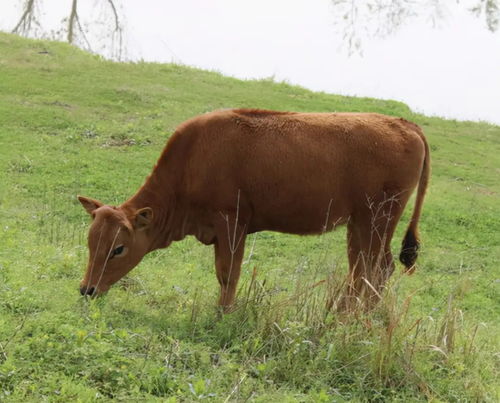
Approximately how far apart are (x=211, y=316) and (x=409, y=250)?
2507mm

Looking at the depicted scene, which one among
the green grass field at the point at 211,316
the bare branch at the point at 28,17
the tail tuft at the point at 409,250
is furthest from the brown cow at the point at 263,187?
the bare branch at the point at 28,17

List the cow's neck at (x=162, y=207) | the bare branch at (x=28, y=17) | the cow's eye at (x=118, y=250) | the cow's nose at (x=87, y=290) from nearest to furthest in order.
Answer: the cow's nose at (x=87, y=290) → the cow's eye at (x=118, y=250) → the cow's neck at (x=162, y=207) → the bare branch at (x=28, y=17)

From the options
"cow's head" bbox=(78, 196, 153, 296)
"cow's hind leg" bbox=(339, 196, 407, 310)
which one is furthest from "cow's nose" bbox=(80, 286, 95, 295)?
"cow's hind leg" bbox=(339, 196, 407, 310)

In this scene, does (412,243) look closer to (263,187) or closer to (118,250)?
(263,187)

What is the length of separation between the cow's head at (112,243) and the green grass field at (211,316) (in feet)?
0.64

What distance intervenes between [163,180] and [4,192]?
5659 mm

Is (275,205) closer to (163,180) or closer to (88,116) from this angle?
(163,180)

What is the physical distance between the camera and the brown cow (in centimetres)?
689

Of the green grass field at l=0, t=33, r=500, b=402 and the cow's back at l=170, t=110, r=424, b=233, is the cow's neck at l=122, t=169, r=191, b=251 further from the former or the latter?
the green grass field at l=0, t=33, r=500, b=402

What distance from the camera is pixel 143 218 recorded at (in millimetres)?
6781

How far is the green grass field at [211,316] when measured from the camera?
4902mm

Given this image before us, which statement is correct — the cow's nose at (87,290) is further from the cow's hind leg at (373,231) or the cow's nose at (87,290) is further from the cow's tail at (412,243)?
the cow's tail at (412,243)

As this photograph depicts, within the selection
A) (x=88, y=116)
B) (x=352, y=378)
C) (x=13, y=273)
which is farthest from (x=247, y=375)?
(x=88, y=116)

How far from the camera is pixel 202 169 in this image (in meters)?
6.95
